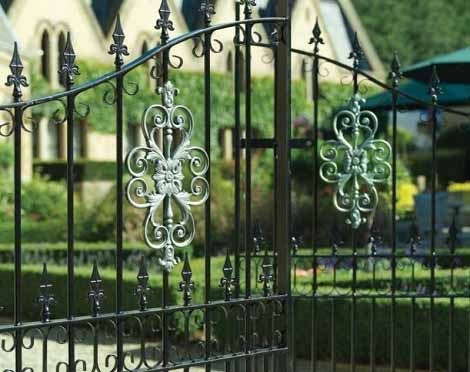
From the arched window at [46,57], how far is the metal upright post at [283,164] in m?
21.4

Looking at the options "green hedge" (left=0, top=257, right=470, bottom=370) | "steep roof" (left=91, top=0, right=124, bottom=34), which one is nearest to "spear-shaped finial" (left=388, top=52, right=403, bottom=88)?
"green hedge" (left=0, top=257, right=470, bottom=370)

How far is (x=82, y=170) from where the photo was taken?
22.8 meters

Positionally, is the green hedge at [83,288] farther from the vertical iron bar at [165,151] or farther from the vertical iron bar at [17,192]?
the vertical iron bar at [17,192]

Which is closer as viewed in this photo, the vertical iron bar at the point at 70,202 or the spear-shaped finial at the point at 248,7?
the vertical iron bar at the point at 70,202

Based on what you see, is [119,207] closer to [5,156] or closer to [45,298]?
[45,298]

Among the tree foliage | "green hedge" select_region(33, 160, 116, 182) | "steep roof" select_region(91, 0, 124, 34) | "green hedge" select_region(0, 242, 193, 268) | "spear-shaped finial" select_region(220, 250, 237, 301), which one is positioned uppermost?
the tree foliage

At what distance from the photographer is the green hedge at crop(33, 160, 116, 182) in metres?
22.8

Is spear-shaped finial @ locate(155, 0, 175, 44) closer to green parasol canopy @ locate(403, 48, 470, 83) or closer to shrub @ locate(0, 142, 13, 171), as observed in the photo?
green parasol canopy @ locate(403, 48, 470, 83)

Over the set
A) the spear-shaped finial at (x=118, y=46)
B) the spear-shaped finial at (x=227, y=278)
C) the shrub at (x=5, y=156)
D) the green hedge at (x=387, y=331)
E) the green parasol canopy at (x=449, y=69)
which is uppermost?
the green parasol canopy at (x=449, y=69)

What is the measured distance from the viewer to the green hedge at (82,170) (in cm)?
2281

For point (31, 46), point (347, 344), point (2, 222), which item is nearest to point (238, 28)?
point (347, 344)

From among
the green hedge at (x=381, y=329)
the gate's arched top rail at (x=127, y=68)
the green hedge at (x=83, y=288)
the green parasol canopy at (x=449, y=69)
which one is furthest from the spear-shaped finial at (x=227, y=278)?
the green hedge at (x=83, y=288)

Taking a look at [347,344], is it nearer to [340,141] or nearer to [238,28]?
[340,141]

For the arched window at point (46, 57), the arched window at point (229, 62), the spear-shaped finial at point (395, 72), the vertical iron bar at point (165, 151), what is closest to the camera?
the vertical iron bar at point (165, 151)
